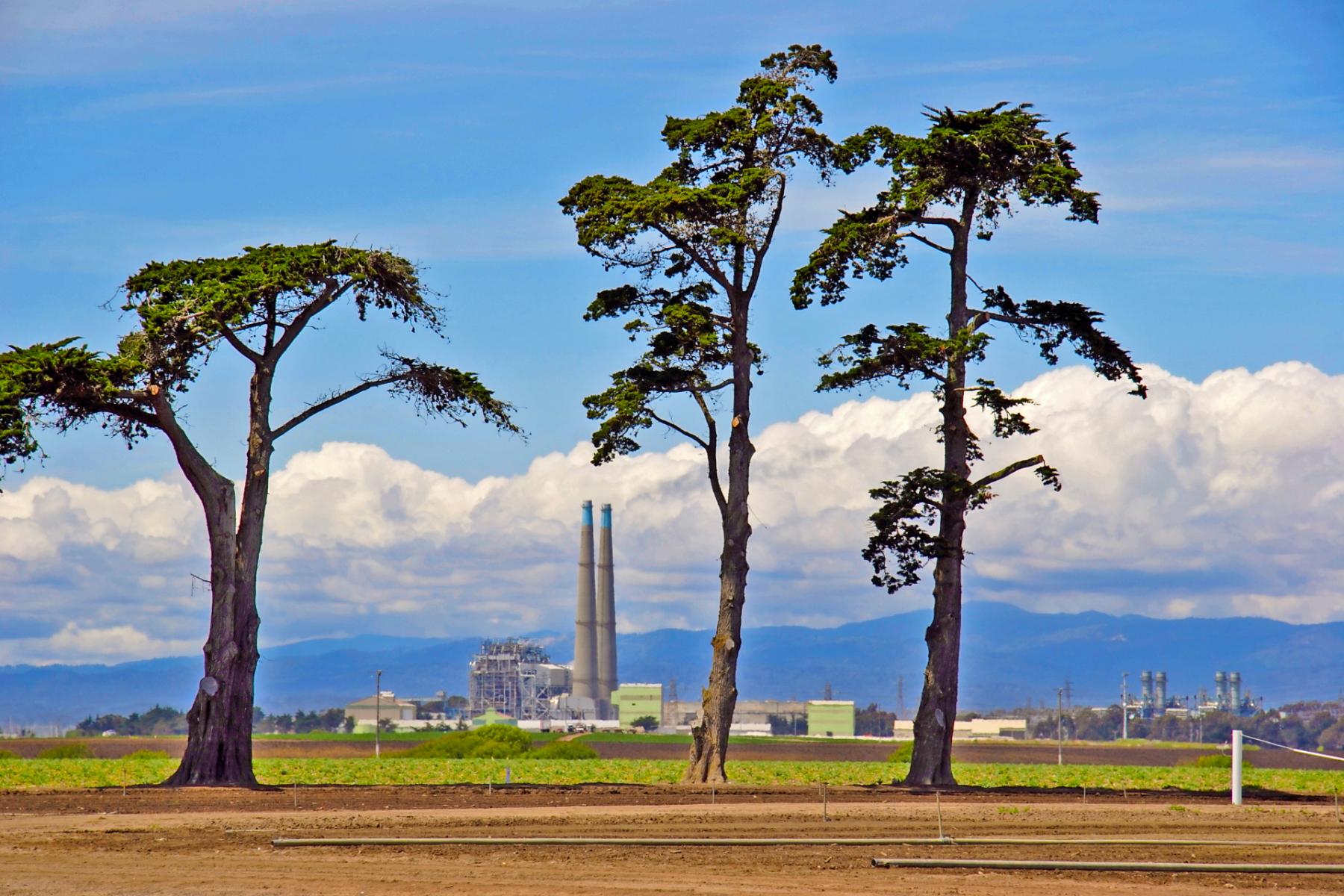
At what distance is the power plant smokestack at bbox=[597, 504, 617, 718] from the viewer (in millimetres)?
168875

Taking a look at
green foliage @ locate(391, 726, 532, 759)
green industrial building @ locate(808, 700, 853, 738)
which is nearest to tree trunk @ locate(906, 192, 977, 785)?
green foliage @ locate(391, 726, 532, 759)

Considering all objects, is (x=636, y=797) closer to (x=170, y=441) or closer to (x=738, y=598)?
(x=738, y=598)

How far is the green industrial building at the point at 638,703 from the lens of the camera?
159 metres

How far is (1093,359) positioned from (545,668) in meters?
141

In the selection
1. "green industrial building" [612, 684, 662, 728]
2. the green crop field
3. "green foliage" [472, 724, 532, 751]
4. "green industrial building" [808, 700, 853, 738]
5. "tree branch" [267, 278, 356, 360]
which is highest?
"tree branch" [267, 278, 356, 360]

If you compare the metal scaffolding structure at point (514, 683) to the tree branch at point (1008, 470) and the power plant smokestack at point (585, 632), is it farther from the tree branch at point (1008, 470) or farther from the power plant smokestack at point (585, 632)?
the tree branch at point (1008, 470)

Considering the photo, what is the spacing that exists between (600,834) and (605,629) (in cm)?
14898

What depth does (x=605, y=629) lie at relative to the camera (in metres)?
170

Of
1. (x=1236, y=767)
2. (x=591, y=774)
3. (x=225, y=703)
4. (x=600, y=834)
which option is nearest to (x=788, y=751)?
(x=591, y=774)

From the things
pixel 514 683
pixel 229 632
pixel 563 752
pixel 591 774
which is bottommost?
pixel 514 683

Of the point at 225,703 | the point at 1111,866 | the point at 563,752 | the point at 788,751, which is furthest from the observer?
the point at 788,751

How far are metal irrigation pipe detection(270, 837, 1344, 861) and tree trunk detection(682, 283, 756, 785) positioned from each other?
42.4 feet

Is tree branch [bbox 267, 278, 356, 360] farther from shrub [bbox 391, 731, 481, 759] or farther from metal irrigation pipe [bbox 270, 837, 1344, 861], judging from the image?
shrub [bbox 391, 731, 481, 759]

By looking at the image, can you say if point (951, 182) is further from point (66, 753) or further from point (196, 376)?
point (66, 753)
